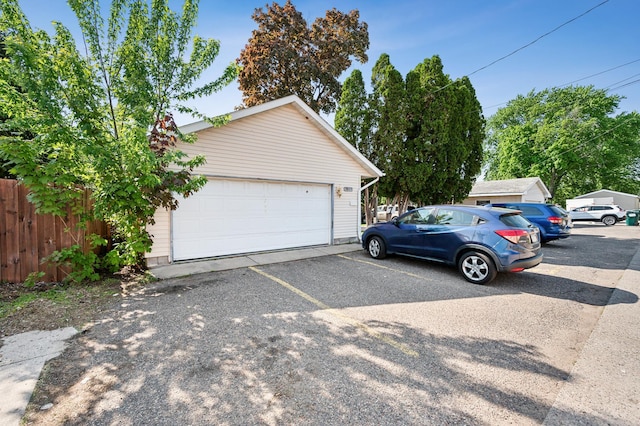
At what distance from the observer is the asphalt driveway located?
2.07 metres

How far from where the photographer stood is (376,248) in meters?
7.36

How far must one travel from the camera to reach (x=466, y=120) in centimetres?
1293

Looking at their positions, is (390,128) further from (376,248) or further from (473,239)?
(473,239)

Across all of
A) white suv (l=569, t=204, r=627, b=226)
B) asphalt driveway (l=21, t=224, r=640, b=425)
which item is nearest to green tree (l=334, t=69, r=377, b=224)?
asphalt driveway (l=21, t=224, r=640, b=425)

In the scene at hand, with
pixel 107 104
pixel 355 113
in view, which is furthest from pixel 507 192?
pixel 107 104

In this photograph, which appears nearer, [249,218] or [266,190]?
[249,218]

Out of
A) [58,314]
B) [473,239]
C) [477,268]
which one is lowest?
[58,314]

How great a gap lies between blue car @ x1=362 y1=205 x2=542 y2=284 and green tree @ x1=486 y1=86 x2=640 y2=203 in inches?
1166

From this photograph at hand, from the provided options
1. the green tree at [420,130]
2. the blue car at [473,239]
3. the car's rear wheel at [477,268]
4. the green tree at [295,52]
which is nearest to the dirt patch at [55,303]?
the blue car at [473,239]

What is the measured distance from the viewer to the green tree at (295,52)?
48.4ft

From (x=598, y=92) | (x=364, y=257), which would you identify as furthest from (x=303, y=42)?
(x=598, y=92)

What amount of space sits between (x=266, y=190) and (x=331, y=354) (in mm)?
5702

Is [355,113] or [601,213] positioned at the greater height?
[355,113]

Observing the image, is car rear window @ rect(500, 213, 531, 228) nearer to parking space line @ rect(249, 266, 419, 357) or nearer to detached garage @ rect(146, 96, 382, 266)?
parking space line @ rect(249, 266, 419, 357)
